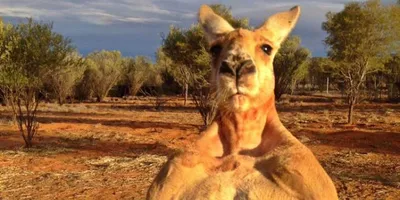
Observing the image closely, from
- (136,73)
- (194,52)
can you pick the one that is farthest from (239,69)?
(136,73)

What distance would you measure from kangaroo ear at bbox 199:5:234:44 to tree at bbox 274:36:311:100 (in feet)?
115

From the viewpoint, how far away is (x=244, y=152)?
2.80 meters

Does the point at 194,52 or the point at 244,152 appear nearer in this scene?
the point at 244,152

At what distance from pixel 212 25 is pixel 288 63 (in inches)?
1513

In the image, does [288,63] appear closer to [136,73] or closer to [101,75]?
[101,75]

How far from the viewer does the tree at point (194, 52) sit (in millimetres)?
23703

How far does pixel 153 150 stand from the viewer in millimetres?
17453

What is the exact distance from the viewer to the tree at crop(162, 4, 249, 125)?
23.7 metres

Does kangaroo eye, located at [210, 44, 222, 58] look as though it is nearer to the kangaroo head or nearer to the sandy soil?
the kangaroo head

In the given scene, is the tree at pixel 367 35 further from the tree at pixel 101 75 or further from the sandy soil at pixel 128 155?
the tree at pixel 101 75

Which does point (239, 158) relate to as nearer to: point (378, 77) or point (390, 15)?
point (390, 15)

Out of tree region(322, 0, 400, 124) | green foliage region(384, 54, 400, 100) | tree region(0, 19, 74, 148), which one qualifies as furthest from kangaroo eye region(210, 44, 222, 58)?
green foliage region(384, 54, 400, 100)

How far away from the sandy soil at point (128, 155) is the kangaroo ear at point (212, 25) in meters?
1.36

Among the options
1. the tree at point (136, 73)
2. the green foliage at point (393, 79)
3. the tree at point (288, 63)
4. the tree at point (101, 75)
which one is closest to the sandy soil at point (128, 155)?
the tree at point (288, 63)
